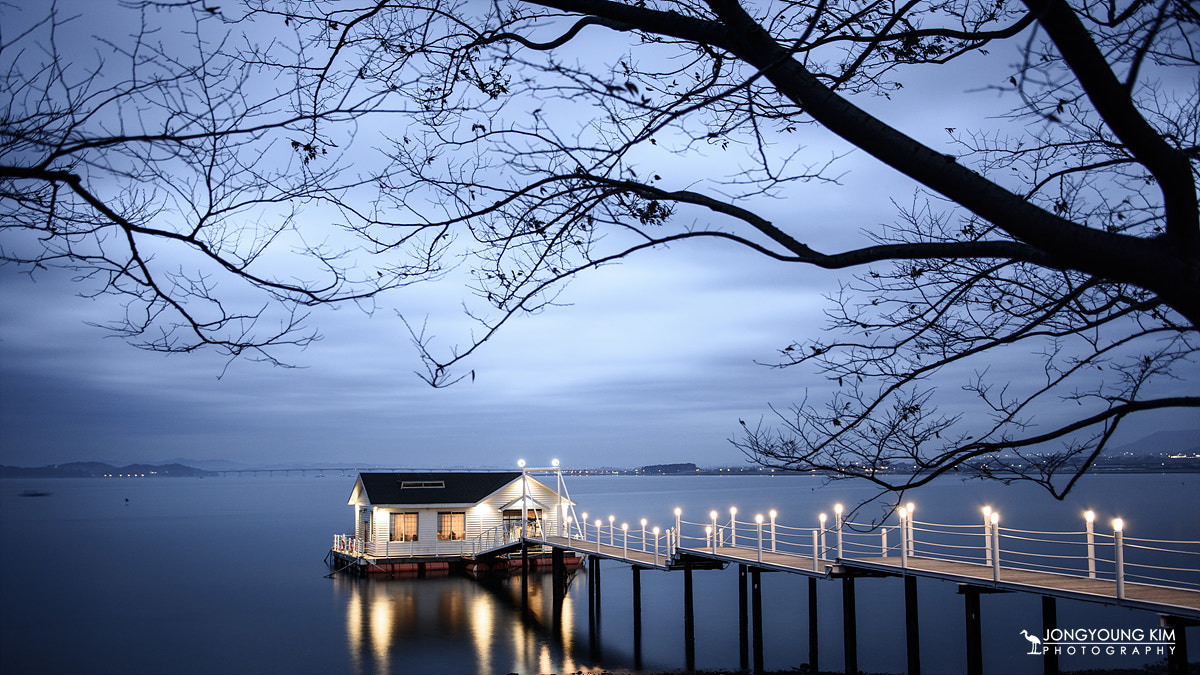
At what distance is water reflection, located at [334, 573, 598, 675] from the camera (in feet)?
92.8

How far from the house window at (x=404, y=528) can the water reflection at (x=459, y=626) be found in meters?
2.44

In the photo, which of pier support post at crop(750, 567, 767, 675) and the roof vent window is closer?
pier support post at crop(750, 567, 767, 675)

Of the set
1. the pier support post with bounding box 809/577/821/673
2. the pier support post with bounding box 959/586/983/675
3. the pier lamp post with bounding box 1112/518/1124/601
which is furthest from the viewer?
the pier support post with bounding box 809/577/821/673

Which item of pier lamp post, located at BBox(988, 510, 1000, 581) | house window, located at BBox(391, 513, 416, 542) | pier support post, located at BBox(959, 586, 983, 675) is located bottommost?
house window, located at BBox(391, 513, 416, 542)

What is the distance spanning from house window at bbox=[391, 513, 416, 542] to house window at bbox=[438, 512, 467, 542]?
133 centimetres

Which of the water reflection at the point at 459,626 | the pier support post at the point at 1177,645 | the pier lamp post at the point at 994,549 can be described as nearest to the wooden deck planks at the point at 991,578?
the pier lamp post at the point at 994,549

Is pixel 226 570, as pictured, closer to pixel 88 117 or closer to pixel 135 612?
pixel 135 612

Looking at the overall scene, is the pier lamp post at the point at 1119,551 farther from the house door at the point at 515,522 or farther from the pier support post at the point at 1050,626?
the house door at the point at 515,522

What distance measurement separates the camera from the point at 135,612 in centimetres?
4041

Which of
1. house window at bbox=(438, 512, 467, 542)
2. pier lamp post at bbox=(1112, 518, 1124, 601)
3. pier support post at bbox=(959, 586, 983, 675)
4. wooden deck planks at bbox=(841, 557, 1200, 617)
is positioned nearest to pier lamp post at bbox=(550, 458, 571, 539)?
house window at bbox=(438, 512, 467, 542)

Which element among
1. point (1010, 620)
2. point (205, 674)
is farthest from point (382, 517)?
point (1010, 620)

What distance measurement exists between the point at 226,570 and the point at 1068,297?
58674mm

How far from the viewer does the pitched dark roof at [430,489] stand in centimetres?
4456

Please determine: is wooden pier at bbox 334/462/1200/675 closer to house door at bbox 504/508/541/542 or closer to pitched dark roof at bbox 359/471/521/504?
house door at bbox 504/508/541/542
